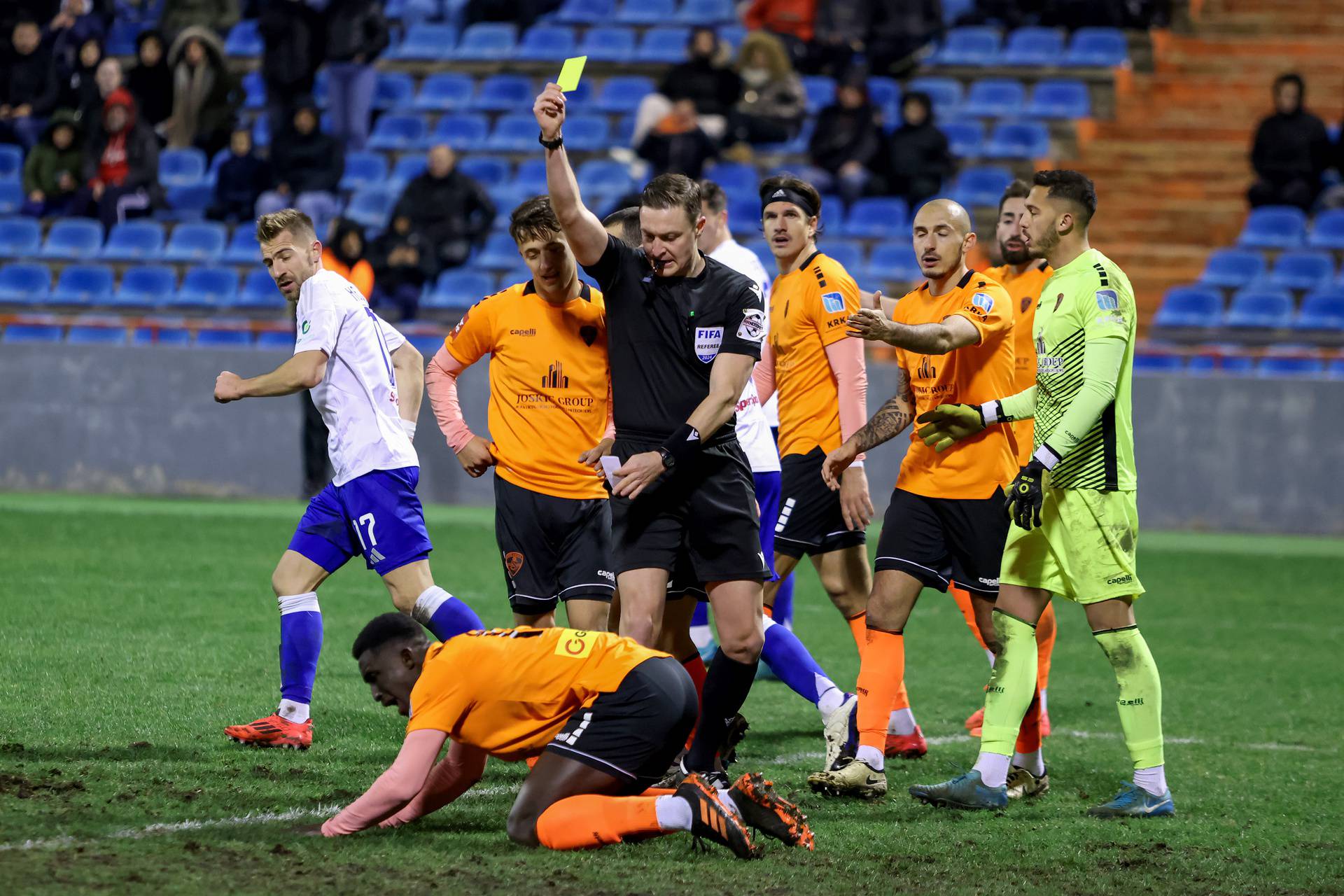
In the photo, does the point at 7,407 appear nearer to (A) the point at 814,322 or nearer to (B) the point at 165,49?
(B) the point at 165,49

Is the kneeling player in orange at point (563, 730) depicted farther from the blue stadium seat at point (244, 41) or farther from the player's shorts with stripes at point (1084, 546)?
the blue stadium seat at point (244, 41)

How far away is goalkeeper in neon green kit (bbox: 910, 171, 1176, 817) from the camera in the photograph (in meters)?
5.72

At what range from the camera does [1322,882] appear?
493cm

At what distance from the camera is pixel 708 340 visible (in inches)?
220

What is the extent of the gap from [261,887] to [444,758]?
0.88 metres

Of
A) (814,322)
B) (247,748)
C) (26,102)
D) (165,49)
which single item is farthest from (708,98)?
(247,748)

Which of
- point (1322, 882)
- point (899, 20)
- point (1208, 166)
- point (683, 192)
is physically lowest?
point (1322, 882)

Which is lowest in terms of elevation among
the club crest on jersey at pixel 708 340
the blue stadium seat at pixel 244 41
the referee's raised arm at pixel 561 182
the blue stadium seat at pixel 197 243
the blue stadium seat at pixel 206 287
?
the club crest on jersey at pixel 708 340

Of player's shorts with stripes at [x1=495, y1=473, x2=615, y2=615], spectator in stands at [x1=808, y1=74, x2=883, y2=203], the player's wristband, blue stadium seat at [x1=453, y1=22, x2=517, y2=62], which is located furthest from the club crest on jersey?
blue stadium seat at [x1=453, y1=22, x2=517, y2=62]

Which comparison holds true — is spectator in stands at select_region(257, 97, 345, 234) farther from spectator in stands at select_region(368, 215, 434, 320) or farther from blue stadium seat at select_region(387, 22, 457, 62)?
blue stadium seat at select_region(387, 22, 457, 62)

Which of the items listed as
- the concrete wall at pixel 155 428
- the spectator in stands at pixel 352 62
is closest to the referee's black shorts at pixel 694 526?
the concrete wall at pixel 155 428

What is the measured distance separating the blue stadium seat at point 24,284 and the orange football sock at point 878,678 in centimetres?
1542

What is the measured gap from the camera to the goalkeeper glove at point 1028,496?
5617 millimetres

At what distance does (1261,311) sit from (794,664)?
442 inches
